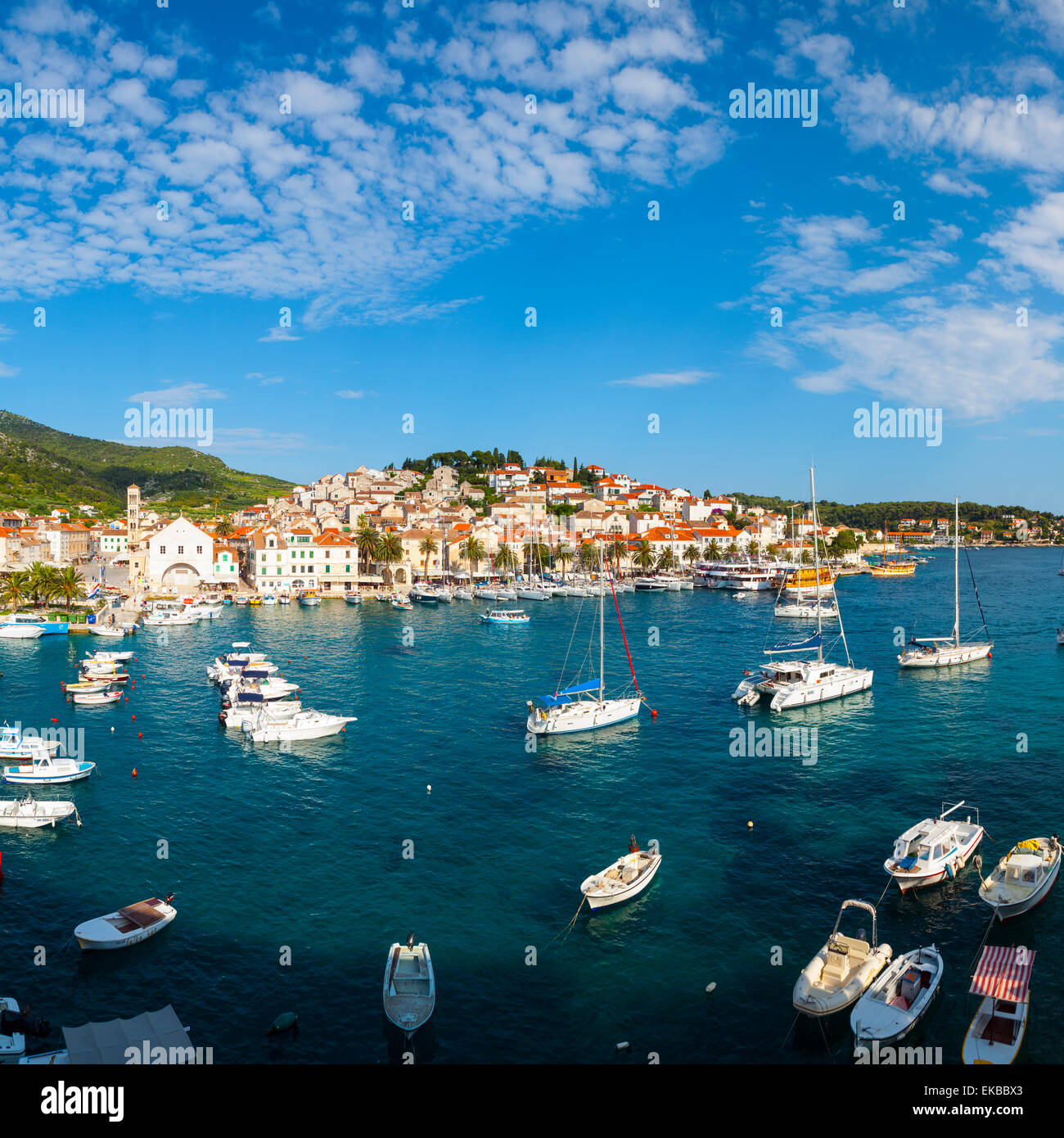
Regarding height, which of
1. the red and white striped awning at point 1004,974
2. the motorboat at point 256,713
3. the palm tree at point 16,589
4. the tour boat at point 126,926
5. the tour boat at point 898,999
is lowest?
the tour boat at point 898,999

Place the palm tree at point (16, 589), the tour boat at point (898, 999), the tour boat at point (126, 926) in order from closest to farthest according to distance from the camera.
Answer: the tour boat at point (898, 999), the tour boat at point (126, 926), the palm tree at point (16, 589)

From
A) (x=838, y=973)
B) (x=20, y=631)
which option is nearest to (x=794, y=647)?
(x=838, y=973)

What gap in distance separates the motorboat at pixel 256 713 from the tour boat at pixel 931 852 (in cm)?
3021

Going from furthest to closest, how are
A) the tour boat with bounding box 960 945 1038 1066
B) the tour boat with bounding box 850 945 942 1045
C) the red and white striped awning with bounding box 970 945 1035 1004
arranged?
the red and white striped awning with bounding box 970 945 1035 1004, the tour boat with bounding box 850 945 942 1045, the tour boat with bounding box 960 945 1038 1066

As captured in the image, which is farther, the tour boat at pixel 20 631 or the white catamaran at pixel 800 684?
the tour boat at pixel 20 631

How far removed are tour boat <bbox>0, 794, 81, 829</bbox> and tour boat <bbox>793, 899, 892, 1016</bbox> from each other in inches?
1052

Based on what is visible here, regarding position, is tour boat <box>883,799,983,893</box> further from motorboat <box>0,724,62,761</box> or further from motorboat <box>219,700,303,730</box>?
motorboat <box>0,724,62,761</box>

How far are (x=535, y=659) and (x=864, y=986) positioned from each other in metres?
45.0

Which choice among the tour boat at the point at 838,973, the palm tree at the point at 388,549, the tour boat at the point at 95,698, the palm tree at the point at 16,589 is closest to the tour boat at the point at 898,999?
the tour boat at the point at 838,973

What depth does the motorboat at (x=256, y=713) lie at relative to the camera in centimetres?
4138

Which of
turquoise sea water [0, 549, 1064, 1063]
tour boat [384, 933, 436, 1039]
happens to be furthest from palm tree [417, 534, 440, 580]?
tour boat [384, 933, 436, 1039]

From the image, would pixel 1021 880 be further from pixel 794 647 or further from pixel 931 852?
pixel 794 647

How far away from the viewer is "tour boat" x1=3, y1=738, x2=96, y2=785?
33.0 metres

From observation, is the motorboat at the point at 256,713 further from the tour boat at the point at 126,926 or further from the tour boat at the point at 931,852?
the tour boat at the point at 931,852
